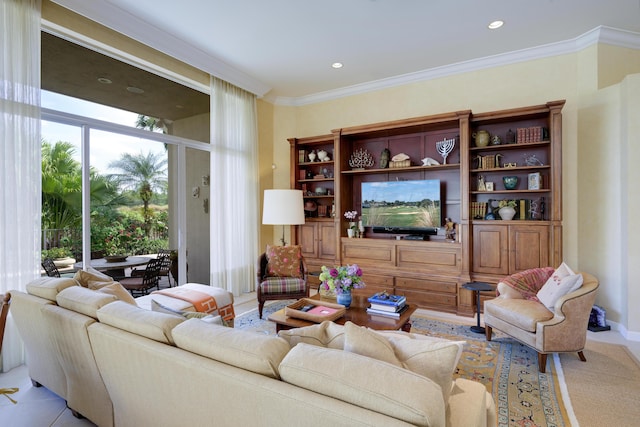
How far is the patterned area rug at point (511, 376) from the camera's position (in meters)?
2.12

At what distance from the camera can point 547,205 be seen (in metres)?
4.12

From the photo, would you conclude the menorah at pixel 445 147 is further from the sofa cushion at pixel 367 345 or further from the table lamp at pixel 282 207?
the sofa cushion at pixel 367 345

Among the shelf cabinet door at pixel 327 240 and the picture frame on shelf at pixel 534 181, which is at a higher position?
the picture frame on shelf at pixel 534 181

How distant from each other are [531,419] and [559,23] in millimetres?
4000

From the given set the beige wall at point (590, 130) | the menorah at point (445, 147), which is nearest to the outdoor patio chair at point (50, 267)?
the menorah at point (445, 147)

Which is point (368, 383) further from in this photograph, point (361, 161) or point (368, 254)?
point (361, 161)

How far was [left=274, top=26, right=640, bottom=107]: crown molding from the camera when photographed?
3827 mm

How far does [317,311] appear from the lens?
2.82 meters

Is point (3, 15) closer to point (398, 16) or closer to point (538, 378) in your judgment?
point (398, 16)

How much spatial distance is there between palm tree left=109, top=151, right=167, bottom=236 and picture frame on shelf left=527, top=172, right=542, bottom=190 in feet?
Result: 15.5

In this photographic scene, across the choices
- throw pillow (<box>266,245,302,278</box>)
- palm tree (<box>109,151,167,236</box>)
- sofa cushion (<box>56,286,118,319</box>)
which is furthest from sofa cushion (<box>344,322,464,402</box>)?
palm tree (<box>109,151,167,236</box>)

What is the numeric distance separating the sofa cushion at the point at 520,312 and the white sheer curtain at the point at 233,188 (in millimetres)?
3510

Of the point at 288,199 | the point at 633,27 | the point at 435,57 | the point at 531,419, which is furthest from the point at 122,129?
the point at 633,27

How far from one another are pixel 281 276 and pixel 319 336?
298 centimetres
